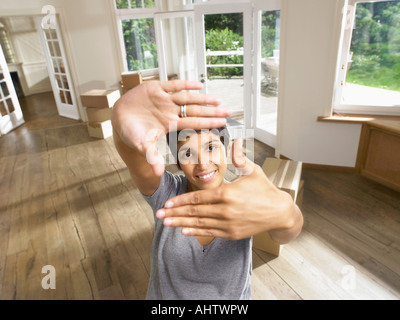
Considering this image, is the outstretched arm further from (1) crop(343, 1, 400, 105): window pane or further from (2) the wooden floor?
(1) crop(343, 1, 400, 105): window pane

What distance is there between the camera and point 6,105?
18.2 feet

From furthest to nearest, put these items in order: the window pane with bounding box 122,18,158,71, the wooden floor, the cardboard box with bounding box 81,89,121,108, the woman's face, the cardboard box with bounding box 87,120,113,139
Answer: the window pane with bounding box 122,18,158,71 < the cardboard box with bounding box 87,120,113,139 < the cardboard box with bounding box 81,89,121,108 < the wooden floor < the woman's face

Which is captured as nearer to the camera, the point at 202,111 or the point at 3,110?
the point at 202,111

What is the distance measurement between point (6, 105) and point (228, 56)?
174 inches

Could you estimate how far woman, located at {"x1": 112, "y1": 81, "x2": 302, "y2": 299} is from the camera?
0.52 m

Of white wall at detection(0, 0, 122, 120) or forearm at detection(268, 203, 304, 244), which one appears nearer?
forearm at detection(268, 203, 304, 244)

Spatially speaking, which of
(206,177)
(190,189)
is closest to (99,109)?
(190,189)

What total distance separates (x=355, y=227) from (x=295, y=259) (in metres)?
0.69

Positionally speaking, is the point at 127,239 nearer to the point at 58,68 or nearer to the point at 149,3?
the point at 58,68

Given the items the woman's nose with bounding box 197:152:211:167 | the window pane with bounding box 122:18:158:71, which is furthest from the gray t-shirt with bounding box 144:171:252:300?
the window pane with bounding box 122:18:158:71

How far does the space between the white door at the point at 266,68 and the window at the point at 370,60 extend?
2.79ft

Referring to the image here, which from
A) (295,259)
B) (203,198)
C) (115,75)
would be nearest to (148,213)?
(295,259)

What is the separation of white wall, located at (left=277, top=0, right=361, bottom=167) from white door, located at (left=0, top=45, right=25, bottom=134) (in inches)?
199

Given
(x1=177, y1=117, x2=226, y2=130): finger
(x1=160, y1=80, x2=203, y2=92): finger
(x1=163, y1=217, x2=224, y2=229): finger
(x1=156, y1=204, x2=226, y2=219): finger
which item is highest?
(x1=160, y1=80, x2=203, y2=92): finger
